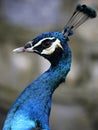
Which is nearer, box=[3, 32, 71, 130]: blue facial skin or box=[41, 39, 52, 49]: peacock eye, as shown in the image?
box=[3, 32, 71, 130]: blue facial skin

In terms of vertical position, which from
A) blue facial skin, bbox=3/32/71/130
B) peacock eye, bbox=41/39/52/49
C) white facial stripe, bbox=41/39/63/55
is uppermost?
peacock eye, bbox=41/39/52/49

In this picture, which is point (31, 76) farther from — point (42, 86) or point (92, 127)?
point (42, 86)

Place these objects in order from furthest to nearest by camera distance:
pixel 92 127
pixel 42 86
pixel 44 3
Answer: pixel 44 3 → pixel 92 127 → pixel 42 86

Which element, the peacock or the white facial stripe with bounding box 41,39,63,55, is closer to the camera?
the peacock

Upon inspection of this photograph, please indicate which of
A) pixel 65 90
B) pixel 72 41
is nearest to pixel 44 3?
pixel 72 41

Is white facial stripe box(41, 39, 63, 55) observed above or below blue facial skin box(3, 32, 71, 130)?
above

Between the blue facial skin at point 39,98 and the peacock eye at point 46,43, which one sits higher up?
the peacock eye at point 46,43

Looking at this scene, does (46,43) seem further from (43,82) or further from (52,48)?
(43,82)
